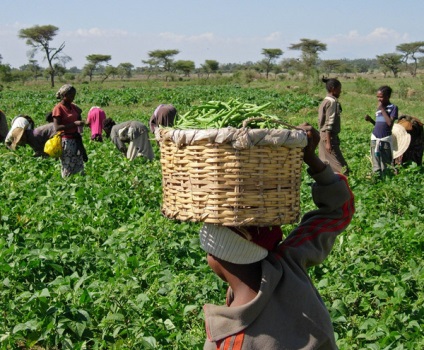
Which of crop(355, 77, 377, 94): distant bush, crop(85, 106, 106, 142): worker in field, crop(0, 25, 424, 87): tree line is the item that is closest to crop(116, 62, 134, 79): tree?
crop(0, 25, 424, 87): tree line

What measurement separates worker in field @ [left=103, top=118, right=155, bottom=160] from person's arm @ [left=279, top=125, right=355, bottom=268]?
294 inches

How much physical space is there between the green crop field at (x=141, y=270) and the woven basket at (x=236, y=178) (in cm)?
54

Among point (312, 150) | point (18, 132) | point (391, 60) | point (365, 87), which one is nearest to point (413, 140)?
point (18, 132)

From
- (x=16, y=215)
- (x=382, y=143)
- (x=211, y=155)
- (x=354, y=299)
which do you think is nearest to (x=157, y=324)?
(x=354, y=299)

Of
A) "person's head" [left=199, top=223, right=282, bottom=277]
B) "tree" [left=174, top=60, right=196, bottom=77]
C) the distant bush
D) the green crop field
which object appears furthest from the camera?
"tree" [left=174, top=60, right=196, bottom=77]

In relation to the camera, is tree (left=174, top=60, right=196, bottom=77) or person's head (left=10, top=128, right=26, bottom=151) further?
tree (left=174, top=60, right=196, bottom=77)

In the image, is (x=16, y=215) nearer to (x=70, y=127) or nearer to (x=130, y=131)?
(x=70, y=127)

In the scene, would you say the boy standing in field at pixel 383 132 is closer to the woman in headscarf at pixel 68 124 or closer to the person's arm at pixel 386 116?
the person's arm at pixel 386 116

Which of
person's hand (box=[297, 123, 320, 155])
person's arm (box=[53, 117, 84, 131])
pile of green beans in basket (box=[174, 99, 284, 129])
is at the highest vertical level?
pile of green beans in basket (box=[174, 99, 284, 129])

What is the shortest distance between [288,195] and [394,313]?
213cm

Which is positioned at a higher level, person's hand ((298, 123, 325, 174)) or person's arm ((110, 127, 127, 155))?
person's hand ((298, 123, 325, 174))

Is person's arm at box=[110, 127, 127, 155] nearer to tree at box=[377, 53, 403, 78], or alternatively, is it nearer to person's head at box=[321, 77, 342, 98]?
person's head at box=[321, 77, 342, 98]

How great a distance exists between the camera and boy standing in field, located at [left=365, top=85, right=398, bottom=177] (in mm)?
8438

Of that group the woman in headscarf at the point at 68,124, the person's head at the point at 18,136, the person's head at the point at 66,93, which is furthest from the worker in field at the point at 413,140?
the person's head at the point at 18,136
